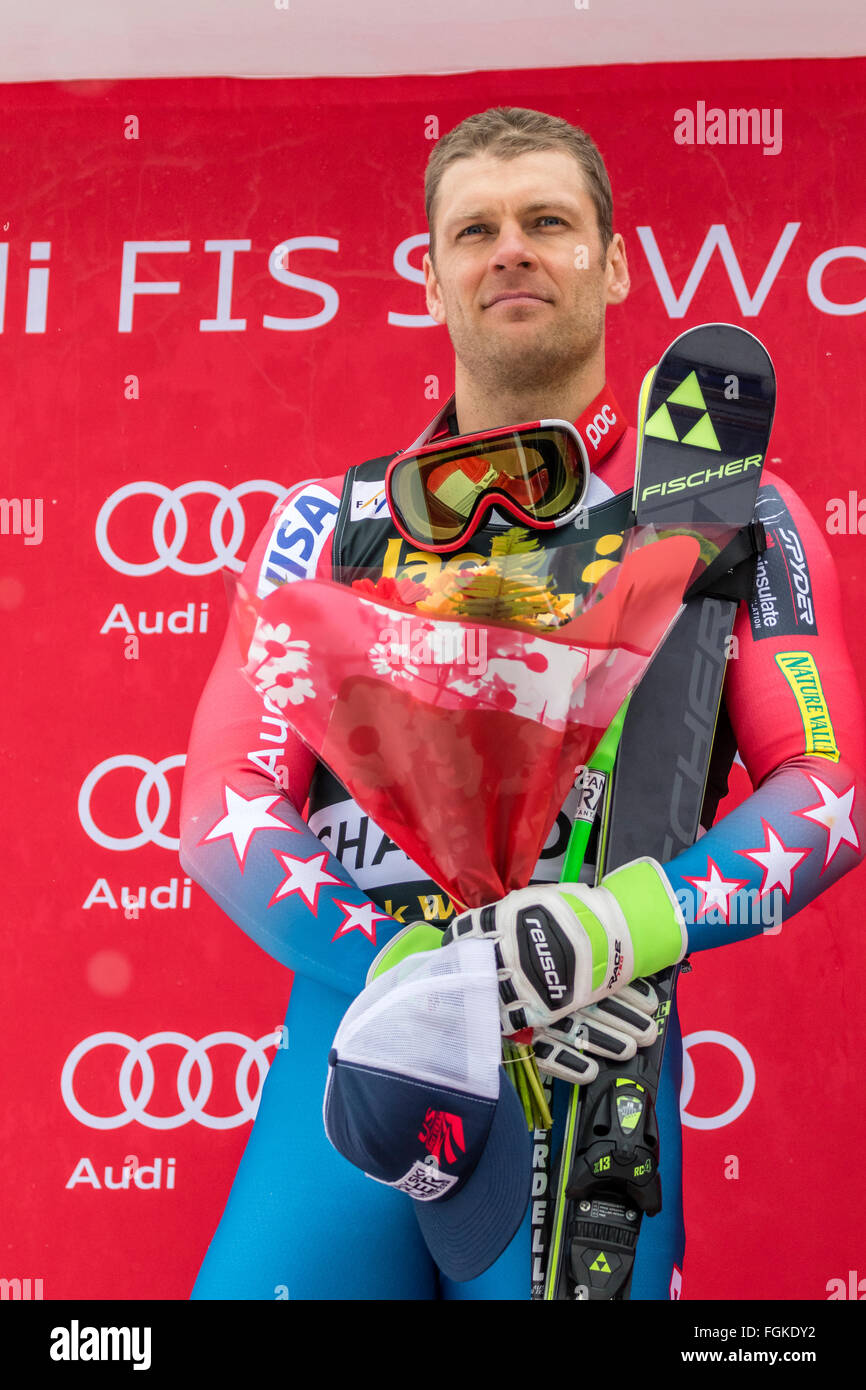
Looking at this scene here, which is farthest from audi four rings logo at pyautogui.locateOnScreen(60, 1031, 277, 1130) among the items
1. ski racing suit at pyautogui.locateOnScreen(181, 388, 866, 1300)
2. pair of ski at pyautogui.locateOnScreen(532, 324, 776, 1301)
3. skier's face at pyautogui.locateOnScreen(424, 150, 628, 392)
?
skier's face at pyautogui.locateOnScreen(424, 150, 628, 392)

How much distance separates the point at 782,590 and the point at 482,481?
1.01 feet

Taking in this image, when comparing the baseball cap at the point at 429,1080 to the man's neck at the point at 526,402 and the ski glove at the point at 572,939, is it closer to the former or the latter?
the ski glove at the point at 572,939

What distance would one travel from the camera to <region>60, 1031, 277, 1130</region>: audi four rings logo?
2359 mm

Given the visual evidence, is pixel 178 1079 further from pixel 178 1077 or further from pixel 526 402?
pixel 526 402

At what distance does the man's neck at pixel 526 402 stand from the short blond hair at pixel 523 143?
0.49 feet

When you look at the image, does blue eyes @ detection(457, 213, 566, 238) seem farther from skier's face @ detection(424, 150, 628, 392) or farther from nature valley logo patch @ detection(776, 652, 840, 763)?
nature valley logo patch @ detection(776, 652, 840, 763)

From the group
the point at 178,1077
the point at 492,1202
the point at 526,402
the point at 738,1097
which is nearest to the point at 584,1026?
the point at 492,1202

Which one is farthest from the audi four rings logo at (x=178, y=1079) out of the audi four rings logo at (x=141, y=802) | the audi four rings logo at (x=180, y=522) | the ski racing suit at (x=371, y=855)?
the ski racing suit at (x=371, y=855)

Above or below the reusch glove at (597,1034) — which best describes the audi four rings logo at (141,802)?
above

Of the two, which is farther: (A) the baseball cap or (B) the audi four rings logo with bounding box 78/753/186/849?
(B) the audi four rings logo with bounding box 78/753/186/849

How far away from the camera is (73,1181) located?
2.38 m

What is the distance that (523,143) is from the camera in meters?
1.43

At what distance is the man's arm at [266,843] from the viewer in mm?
1167
